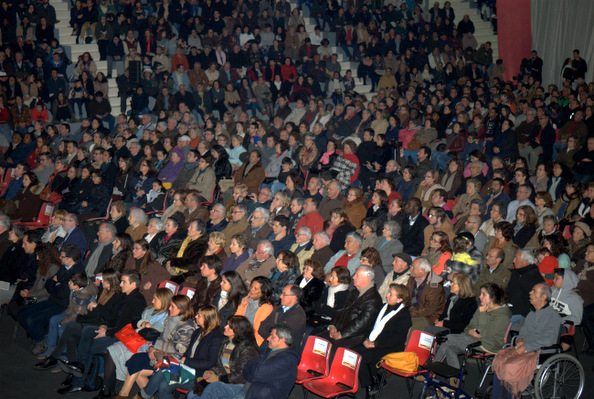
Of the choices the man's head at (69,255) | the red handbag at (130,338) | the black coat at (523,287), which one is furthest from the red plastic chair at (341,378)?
the man's head at (69,255)

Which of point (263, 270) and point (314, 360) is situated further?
A: point (263, 270)

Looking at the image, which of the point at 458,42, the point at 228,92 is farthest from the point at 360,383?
the point at 458,42

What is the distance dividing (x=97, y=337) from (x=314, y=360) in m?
2.13

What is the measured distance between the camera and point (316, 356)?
555cm

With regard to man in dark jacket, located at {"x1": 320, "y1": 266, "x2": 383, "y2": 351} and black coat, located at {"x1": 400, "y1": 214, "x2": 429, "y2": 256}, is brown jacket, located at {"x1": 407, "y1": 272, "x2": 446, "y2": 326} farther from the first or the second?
black coat, located at {"x1": 400, "y1": 214, "x2": 429, "y2": 256}

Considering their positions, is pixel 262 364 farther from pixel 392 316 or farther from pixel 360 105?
pixel 360 105

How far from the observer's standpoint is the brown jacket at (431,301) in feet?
19.7

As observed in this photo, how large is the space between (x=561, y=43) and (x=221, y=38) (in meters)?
8.01

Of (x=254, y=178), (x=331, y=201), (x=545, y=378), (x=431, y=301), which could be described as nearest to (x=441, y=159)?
(x=331, y=201)

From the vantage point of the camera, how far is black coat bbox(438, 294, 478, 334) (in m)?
5.88

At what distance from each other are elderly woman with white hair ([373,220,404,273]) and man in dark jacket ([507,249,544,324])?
50.5 inches

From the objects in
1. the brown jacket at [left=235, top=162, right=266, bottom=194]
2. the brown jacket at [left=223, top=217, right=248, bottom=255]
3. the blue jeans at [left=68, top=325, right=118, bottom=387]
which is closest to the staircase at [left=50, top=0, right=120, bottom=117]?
the brown jacket at [left=235, top=162, right=266, bottom=194]

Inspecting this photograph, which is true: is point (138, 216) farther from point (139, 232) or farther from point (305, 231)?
point (305, 231)

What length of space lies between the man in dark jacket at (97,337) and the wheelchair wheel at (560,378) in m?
3.70
